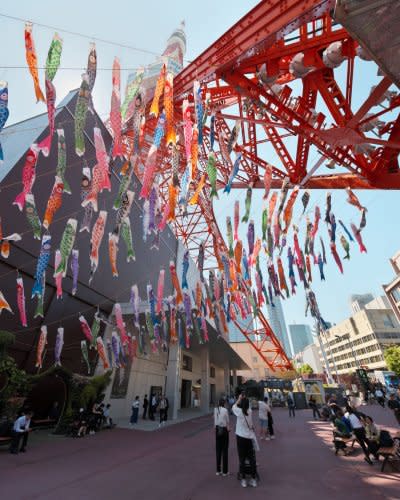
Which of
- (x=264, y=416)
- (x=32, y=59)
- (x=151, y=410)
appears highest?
(x=32, y=59)

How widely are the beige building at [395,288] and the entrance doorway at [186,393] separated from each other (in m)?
46.9

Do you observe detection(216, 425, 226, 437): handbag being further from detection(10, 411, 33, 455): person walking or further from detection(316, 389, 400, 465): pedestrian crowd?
detection(10, 411, 33, 455): person walking

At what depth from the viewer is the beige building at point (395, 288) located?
5136 centimetres

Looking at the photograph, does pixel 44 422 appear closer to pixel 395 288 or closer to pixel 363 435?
pixel 363 435

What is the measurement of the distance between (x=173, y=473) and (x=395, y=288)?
61.8m

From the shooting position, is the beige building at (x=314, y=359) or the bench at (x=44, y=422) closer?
the bench at (x=44, y=422)

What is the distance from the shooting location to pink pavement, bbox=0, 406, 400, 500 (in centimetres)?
493

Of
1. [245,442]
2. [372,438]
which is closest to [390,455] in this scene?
[372,438]

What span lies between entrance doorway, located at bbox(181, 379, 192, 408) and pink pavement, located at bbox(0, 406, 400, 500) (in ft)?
60.2

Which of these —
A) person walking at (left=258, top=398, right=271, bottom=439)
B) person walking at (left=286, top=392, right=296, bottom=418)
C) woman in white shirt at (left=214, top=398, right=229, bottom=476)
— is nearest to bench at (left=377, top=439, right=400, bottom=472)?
woman in white shirt at (left=214, top=398, right=229, bottom=476)

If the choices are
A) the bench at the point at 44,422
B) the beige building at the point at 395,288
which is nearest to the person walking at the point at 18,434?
the bench at the point at 44,422

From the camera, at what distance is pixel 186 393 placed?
27250 millimetres

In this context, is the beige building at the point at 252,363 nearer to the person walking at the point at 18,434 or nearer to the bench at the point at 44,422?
the bench at the point at 44,422

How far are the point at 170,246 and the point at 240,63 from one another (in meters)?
17.9
